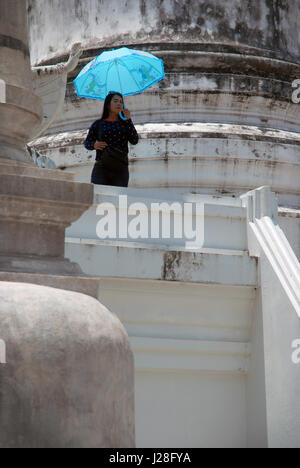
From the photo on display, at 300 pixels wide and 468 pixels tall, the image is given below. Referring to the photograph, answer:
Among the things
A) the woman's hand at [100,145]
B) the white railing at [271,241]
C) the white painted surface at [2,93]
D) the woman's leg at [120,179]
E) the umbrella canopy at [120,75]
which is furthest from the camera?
the umbrella canopy at [120,75]

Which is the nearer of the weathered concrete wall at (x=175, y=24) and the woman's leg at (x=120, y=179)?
the woman's leg at (x=120, y=179)

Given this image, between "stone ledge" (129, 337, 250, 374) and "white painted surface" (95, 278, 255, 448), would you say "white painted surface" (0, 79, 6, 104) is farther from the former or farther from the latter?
"stone ledge" (129, 337, 250, 374)

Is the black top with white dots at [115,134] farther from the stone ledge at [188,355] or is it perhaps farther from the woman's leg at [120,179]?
A: the stone ledge at [188,355]

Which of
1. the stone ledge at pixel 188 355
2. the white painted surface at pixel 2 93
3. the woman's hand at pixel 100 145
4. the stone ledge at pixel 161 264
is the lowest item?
the stone ledge at pixel 188 355

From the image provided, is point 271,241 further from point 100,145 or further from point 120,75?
point 120,75

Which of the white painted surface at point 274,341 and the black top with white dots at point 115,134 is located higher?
the black top with white dots at point 115,134

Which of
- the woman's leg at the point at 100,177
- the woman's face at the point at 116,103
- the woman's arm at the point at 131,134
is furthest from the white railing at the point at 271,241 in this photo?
the woman's face at the point at 116,103

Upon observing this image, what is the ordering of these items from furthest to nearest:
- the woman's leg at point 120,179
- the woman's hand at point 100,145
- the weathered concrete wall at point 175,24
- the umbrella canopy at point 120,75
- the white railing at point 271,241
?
the weathered concrete wall at point 175,24 → the umbrella canopy at point 120,75 → the woman's leg at point 120,179 → the woman's hand at point 100,145 → the white railing at point 271,241

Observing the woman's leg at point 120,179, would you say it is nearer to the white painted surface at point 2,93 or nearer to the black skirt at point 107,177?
the black skirt at point 107,177

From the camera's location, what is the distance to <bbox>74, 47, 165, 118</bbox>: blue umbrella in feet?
33.9

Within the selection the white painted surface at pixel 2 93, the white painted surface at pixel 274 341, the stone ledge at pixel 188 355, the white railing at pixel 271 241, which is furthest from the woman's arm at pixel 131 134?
the white painted surface at pixel 2 93

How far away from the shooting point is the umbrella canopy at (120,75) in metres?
10.3

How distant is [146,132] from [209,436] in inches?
211

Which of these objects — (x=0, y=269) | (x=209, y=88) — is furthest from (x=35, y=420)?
(x=209, y=88)
